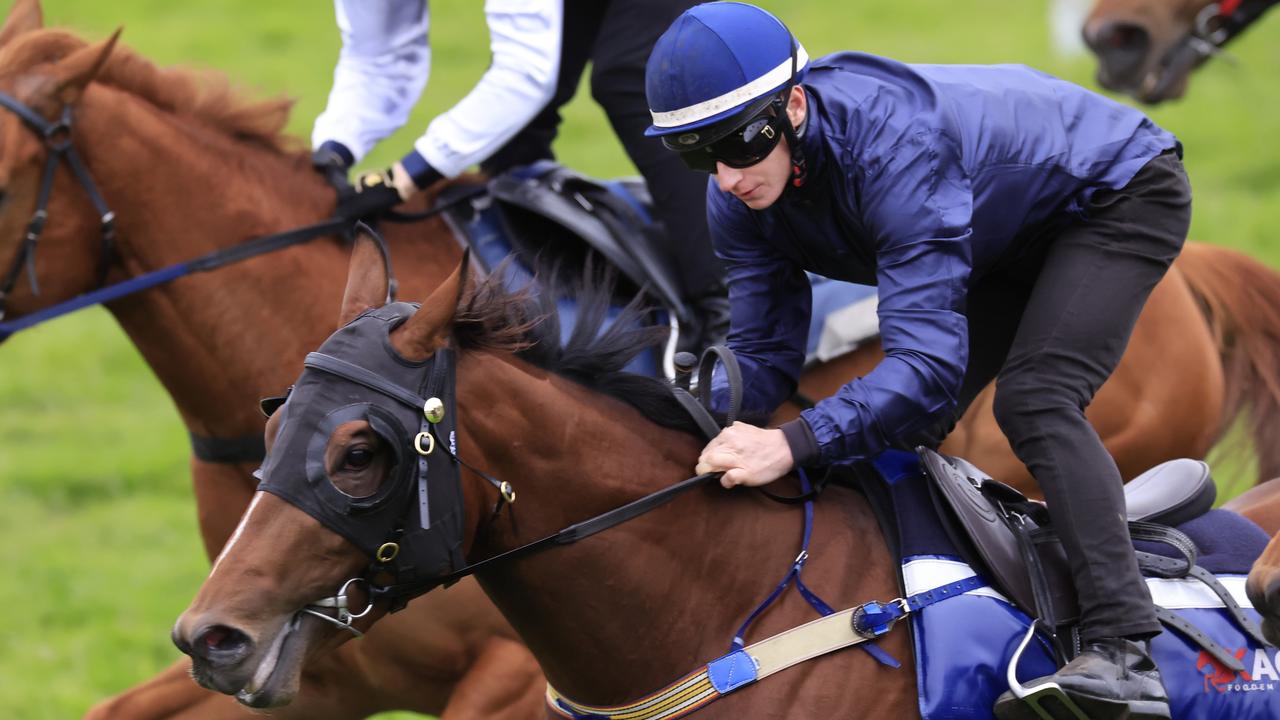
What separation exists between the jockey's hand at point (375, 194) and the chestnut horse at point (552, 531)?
4.99 ft

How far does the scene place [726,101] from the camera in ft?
9.75

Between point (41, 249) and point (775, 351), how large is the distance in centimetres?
205

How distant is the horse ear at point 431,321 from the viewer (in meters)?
2.80

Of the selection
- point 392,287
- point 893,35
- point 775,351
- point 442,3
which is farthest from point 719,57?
point 442,3

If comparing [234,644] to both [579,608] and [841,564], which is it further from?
[841,564]

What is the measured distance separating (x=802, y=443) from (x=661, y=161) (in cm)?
181

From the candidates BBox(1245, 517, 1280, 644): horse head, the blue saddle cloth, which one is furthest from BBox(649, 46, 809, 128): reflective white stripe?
BBox(1245, 517, 1280, 644): horse head

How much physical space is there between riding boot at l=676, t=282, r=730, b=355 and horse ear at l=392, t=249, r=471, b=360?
72.4 inches

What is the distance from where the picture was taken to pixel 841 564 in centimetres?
320

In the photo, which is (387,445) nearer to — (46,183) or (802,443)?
(802,443)

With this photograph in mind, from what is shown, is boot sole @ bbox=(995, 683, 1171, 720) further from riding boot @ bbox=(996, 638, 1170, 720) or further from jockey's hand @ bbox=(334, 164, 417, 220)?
jockey's hand @ bbox=(334, 164, 417, 220)

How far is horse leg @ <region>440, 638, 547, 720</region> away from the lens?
4.15 metres

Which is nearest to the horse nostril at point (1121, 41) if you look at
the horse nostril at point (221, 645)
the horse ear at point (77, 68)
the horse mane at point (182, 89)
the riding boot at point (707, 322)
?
the riding boot at point (707, 322)

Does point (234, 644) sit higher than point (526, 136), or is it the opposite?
point (234, 644)
